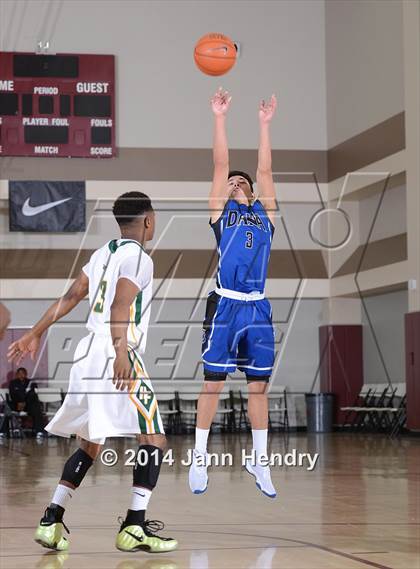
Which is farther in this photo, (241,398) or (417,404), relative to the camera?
(241,398)

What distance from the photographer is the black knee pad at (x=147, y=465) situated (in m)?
7.49

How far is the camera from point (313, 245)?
28.2m

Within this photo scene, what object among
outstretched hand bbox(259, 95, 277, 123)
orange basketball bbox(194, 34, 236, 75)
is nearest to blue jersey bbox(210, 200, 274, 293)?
outstretched hand bbox(259, 95, 277, 123)

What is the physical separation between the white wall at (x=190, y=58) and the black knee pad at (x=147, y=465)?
803 inches

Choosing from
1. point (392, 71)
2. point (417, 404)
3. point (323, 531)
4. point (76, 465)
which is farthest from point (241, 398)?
point (76, 465)

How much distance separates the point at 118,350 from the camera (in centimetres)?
670

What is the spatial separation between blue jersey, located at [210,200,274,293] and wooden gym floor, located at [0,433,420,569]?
7.46 feet

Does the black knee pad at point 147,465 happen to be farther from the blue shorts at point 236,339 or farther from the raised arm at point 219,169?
the raised arm at point 219,169

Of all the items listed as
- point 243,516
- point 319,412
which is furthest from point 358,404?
point 243,516

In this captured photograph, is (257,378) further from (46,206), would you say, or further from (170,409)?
(170,409)

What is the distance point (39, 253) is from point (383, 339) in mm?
9445

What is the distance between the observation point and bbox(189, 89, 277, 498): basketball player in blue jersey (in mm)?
6359

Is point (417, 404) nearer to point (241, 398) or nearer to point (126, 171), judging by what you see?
point (241, 398)

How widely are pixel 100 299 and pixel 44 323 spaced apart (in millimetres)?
539
